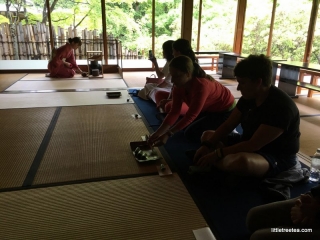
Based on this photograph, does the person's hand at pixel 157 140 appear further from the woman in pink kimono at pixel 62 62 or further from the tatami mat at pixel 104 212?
the woman in pink kimono at pixel 62 62

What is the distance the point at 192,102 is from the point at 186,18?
5.53 m

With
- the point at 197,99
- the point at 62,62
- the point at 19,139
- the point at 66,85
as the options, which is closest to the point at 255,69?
the point at 197,99

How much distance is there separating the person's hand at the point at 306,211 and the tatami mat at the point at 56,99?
2997mm

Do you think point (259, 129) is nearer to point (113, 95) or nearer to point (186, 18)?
point (113, 95)

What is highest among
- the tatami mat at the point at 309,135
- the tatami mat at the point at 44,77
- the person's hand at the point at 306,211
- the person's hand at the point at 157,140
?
the person's hand at the point at 306,211

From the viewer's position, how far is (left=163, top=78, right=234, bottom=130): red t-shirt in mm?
2064

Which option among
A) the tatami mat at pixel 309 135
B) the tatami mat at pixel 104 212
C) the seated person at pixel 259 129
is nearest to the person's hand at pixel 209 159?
the seated person at pixel 259 129

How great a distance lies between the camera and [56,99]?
155 inches

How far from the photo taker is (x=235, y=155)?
1.60 metres

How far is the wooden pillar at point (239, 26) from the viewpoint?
728 centimetres

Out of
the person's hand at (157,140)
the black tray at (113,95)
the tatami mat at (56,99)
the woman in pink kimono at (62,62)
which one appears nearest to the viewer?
the person's hand at (157,140)

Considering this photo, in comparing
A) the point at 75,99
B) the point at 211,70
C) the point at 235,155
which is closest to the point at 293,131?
the point at 235,155

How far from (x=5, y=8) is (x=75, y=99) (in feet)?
15.9

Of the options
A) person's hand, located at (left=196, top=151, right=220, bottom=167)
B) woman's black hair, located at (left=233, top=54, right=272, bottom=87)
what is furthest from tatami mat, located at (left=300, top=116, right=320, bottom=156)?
woman's black hair, located at (left=233, top=54, right=272, bottom=87)
